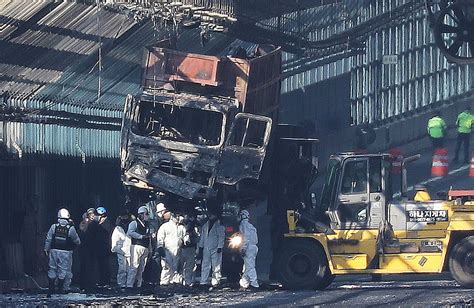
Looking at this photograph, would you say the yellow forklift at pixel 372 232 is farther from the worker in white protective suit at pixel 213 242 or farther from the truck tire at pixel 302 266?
the worker in white protective suit at pixel 213 242

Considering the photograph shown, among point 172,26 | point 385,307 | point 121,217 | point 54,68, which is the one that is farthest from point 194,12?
point 385,307

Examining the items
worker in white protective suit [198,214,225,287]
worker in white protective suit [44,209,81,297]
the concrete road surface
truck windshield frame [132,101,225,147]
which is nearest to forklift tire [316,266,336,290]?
the concrete road surface

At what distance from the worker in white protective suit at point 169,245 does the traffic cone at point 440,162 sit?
1047 centimetres

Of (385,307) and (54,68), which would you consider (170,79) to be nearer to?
(54,68)

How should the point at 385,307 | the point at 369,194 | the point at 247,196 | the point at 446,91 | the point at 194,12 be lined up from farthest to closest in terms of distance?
the point at 446,91 → the point at 194,12 → the point at 247,196 → the point at 369,194 → the point at 385,307

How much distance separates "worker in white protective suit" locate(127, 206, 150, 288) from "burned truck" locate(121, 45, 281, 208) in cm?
56

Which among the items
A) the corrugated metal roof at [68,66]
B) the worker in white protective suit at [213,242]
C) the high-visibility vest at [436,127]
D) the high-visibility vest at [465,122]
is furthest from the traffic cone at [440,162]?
the worker in white protective suit at [213,242]

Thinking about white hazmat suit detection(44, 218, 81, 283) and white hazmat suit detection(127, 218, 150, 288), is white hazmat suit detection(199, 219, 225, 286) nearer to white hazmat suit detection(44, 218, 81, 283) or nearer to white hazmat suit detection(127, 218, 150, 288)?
white hazmat suit detection(127, 218, 150, 288)

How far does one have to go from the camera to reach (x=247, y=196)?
2703 centimetres

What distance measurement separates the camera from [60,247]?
25.3m

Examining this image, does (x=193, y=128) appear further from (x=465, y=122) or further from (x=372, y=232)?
(x=465, y=122)

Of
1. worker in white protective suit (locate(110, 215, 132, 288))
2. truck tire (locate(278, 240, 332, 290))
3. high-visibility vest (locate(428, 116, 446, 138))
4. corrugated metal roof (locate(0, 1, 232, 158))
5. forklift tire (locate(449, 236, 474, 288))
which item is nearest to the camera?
forklift tire (locate(449, 236, 474, 288))

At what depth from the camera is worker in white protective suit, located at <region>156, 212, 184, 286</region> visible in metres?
26.6

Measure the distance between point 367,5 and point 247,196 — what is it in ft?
50.2
